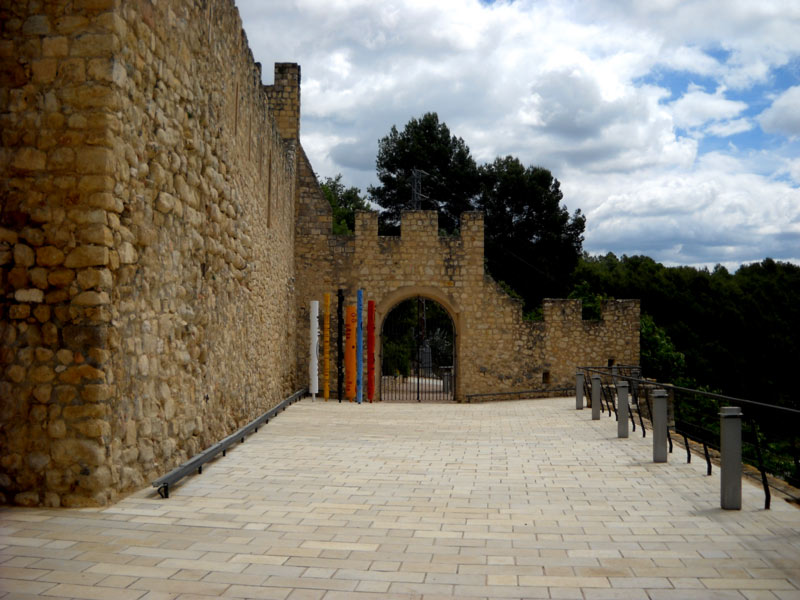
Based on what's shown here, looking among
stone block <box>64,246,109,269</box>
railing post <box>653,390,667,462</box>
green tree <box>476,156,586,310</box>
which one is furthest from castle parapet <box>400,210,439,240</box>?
green tree <box>476,156,586,310</box>

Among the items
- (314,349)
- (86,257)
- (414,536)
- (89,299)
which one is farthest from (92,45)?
(314,349)

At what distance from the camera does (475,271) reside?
58.0 ft

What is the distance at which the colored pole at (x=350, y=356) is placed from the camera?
16969mm

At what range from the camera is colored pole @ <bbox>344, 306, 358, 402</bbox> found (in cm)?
1697

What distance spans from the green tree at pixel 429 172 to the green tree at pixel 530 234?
5.45ft

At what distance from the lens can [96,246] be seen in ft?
15.2

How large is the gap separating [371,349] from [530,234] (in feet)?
62.5

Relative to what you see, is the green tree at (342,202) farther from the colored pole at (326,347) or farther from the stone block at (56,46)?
the stone block at (56,46)

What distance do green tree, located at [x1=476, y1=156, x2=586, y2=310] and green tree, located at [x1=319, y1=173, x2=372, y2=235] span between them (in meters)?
7.17

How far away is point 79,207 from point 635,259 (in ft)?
110

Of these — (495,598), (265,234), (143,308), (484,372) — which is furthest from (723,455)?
(484,372)

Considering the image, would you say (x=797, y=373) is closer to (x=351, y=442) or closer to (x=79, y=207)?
(x=351, y=442)

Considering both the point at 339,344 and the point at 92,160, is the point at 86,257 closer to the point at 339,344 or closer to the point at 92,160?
the point at 92,160

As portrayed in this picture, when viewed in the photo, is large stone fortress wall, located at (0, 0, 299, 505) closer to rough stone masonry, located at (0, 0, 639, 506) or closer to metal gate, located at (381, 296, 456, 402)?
rough stone masonry, located at (0, 0, 639, 506)
